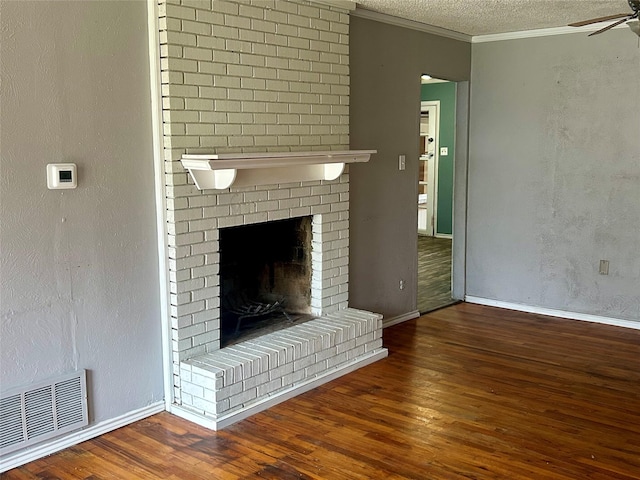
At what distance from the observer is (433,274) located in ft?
23.1

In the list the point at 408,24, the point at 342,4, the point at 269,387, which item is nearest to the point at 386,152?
the point at 408,24

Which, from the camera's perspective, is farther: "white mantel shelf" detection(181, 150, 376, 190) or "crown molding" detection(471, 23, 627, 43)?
"crown molding" detection(471, 23, 627, 43)

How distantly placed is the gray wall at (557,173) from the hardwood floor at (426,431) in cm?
92

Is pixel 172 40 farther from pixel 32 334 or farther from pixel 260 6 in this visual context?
pixel 32 334

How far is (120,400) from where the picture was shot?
3301 mm

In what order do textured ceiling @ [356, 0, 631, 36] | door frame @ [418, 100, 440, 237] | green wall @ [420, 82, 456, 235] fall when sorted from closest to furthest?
textured ceiling @ [356, 0, 631, 36], green wall @ [420, 82, 456, 235], door frame @ [418, 100, 440, 237]

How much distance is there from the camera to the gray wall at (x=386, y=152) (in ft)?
15.1

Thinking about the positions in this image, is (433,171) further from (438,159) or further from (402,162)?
(402,162)

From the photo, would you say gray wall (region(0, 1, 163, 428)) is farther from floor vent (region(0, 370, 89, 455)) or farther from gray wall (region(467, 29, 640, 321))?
gray wall (region(467, 29, 640, 321))

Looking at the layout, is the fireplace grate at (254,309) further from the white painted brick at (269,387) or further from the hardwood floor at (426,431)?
the hardwood floor at (426,431)

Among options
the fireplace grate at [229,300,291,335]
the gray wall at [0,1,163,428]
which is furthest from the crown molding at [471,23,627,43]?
the gray wall at [0,1,163,428]

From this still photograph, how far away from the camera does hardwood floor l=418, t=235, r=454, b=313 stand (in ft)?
19.3

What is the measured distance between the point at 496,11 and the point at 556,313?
247 centimetres

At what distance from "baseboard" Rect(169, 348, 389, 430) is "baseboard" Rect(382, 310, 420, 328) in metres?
0.77
